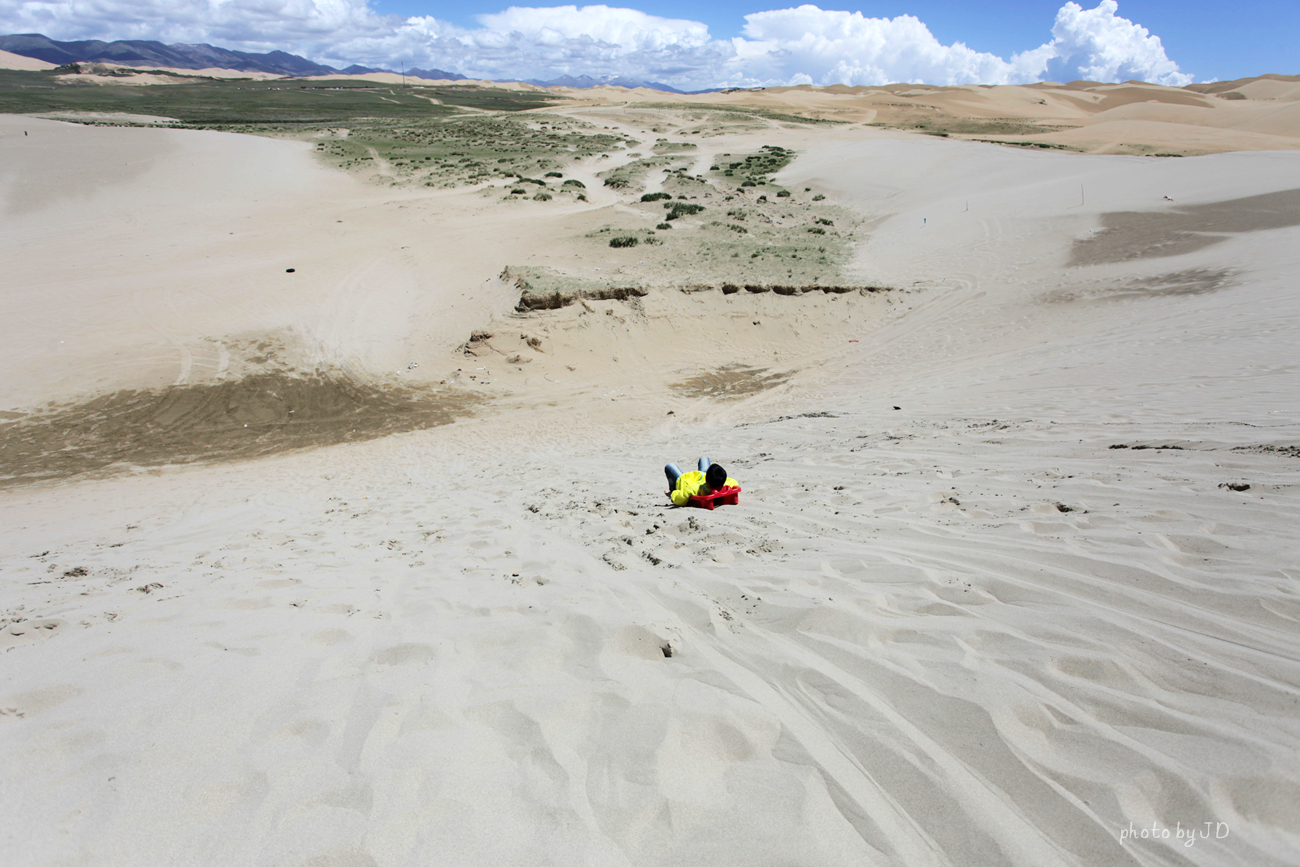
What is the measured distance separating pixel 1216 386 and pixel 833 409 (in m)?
4.22

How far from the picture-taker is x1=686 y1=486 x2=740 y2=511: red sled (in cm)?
520

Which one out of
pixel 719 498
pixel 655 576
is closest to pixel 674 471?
pixel 719 498

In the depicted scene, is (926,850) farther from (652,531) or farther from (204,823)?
(652,531)

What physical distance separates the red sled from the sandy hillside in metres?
0.21

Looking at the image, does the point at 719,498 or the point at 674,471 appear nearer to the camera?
the point at 719,498

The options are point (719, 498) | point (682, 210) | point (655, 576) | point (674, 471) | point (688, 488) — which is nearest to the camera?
point (655, 576)

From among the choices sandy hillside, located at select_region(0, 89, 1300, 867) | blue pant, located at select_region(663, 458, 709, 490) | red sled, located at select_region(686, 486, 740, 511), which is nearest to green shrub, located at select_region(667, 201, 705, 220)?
sandy hillside, located at select_region(0, 89, 1300, 867)

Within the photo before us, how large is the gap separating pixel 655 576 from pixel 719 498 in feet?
4.86

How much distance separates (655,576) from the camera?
387 cm

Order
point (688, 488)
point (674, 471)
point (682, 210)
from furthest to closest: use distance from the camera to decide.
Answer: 1. point (682, 210)
2. point (674, 471)
3. point (688, 488)

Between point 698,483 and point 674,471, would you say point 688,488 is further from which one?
point 674,471

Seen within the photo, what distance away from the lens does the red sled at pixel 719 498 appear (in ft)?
17.1

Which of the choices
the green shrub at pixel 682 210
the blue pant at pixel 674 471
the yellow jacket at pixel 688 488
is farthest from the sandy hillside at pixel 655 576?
the green shrub at pixel 682 210

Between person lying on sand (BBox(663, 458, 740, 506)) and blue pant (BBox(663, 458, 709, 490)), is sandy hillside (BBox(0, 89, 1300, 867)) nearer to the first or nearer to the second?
person lying on sand (BBox(663, 458, 740, 506))
